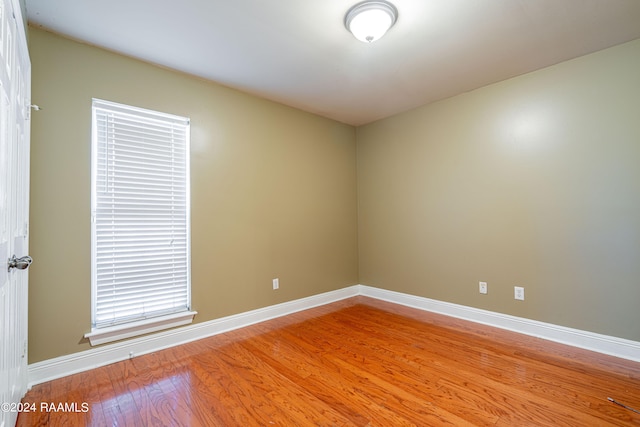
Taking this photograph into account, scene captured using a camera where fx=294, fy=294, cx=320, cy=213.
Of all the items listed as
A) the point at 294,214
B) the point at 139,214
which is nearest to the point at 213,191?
the point at 139,214

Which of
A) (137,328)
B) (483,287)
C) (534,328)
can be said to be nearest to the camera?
(137,328)

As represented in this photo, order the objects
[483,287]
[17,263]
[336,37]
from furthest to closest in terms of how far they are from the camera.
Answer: [483,287], [336,37], [17,263]

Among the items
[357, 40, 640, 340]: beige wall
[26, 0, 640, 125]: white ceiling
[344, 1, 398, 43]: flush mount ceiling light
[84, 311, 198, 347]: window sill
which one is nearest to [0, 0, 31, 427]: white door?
[84, 311, 198, 347]: window sill

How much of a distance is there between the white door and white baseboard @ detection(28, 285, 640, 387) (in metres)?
0.26

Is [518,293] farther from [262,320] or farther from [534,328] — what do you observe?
[262,320]

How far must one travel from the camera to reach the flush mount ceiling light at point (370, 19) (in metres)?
1.85

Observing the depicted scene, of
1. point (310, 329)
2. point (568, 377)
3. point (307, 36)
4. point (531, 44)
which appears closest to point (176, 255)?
point (310, 329)

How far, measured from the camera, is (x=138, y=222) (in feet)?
8.10

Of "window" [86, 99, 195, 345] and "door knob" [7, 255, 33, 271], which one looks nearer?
"door knob" [7, 255, 33, 271]

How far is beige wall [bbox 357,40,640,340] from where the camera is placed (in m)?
2.33

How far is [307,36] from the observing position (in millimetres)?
2178

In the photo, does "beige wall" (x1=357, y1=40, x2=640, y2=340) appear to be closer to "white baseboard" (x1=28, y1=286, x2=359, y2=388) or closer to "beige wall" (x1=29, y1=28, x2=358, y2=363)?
"beige wall" (x1=29, y1=28, x2=358, y2=363)

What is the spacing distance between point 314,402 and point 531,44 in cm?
304

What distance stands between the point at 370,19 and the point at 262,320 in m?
2.92
